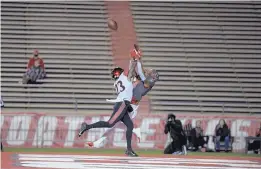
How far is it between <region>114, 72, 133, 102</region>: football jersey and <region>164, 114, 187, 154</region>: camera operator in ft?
14.9

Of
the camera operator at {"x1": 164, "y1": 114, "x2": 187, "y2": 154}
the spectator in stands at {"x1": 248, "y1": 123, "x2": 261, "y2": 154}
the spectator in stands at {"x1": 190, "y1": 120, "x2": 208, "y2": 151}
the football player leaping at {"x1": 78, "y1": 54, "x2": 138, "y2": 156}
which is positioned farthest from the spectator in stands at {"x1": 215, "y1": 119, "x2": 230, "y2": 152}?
the football player leaping at {"x1": 78, "y1": 54, "x2": 138, "y2": 156}

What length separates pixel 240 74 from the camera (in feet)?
83.4

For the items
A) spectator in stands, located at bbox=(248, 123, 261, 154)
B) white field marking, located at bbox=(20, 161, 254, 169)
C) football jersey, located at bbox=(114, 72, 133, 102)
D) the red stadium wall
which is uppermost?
the red stadium wall

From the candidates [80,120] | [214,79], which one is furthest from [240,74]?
[80,120]

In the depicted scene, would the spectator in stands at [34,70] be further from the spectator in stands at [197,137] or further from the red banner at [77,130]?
the spectator in stands at [197,137]

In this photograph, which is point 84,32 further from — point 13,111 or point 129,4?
point 13,111

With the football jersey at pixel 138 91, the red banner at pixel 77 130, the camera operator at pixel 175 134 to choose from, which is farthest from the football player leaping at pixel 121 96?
the red banner at pixel 77 130

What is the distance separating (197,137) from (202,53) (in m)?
4.72

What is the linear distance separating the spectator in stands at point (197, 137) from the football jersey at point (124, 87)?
21.0 ft

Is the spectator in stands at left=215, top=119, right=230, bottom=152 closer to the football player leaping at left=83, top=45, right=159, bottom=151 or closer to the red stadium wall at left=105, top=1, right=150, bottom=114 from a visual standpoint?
the red stadium wall at left=105, top=1, right=150, bottom=114

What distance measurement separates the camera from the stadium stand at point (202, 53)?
80.4 ft

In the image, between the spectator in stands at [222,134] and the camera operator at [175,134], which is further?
the spectator in stands at [222,134]

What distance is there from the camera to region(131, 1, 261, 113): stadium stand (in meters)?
24.5

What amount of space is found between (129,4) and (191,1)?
1.97m
